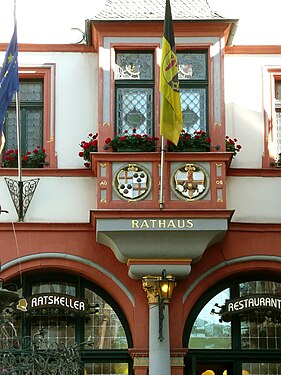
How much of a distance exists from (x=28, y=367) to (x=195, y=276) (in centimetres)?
504

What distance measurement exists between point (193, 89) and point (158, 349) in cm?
435

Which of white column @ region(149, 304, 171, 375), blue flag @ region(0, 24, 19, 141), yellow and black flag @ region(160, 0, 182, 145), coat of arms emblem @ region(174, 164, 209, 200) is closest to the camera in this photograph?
yellow and black flag @ region(160, 0, 182, 145)

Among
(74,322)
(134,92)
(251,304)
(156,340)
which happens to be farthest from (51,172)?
(251,304)

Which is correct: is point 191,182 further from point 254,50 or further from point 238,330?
point 254,50

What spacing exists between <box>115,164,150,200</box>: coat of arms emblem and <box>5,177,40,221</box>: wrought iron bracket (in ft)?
4.97

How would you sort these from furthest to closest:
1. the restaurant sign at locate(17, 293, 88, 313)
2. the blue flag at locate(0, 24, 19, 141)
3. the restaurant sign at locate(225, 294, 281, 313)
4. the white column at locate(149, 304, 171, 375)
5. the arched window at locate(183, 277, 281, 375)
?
the arched window at locate(183, 277, 281, 375) < the restaurant sign at locate(225, 294, 281, 313) < the restaurant sign at locate(17, 293, 88, 313) < the white column at locate(149, 304, 171, 375) < the blue flag at locate(0, 24, 19, 141)

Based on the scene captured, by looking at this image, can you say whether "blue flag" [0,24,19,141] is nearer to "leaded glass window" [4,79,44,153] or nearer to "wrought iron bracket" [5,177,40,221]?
"wrought iron bracket" [5,177,40,221]

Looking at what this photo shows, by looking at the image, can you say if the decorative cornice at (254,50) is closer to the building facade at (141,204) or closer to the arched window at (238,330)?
the building facade at (141,204)

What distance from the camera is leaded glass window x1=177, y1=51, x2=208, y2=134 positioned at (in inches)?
704

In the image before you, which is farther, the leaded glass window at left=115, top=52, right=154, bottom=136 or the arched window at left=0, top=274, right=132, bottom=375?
the leaded glass window at left=115, top=52, right=154, bottom=136

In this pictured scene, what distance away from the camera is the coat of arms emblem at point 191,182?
1728 cm

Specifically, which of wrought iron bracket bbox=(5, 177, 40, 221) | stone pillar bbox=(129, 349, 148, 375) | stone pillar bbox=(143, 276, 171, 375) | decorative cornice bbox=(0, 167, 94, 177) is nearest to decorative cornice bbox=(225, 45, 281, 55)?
decorative cornice bbox=(0, 167, 94, 177)

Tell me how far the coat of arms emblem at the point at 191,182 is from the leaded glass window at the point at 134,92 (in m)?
0.96

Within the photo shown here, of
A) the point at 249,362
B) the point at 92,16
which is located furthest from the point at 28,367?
the point at 92,16
